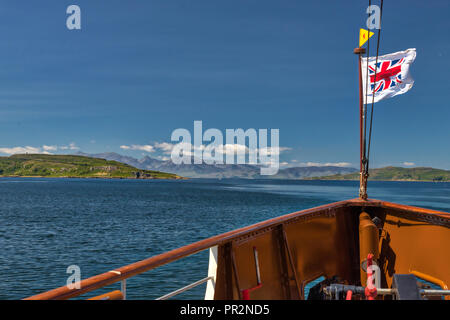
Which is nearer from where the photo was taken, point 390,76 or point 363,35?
point 363,35

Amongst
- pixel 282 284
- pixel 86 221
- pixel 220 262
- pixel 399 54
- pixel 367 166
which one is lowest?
pixel 86 221

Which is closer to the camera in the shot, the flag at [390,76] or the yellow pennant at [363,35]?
the yellow pennant at [363,35]

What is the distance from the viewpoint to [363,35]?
9.14m

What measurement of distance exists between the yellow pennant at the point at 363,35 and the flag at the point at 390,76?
64 centimetres

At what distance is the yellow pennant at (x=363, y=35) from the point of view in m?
8.98

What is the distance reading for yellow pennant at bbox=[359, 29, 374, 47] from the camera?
898cm

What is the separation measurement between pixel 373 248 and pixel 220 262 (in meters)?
4.70

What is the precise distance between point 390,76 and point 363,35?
138 cm

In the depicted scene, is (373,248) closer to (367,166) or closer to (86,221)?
(367,166)

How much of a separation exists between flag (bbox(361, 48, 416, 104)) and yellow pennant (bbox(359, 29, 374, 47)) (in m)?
0.64
